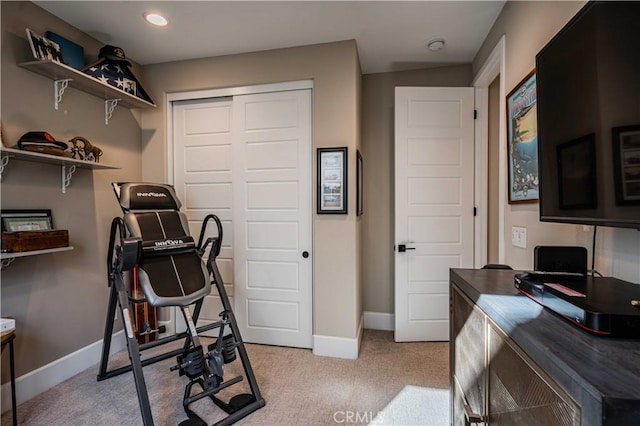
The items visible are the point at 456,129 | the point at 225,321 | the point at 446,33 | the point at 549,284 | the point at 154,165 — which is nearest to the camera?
the point at 549,284

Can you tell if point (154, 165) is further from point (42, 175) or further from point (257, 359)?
point (257, 359)

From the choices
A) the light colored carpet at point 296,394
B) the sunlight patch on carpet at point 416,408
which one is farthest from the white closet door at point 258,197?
the sunlight patch on carpet at point 416,408

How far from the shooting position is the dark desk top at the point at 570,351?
500mm

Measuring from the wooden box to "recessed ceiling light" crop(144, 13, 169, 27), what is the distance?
1.73 meters

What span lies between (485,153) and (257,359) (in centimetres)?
283

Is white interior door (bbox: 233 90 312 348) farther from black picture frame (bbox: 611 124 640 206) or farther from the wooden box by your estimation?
black picture frame (bbox: 611 124 640 206)

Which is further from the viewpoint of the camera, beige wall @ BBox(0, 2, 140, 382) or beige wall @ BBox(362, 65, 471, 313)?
beige wall @ BBox(362, 65, 471, 313)

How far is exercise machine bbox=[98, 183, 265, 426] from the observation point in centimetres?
177

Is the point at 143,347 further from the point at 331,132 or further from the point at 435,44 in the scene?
the point at 435,44

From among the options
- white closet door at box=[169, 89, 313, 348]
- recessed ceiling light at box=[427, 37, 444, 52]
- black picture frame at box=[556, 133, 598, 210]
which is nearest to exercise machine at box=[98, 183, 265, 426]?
white closet door at box=[169, 89, 313, 348]

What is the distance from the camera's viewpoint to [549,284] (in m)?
0.95

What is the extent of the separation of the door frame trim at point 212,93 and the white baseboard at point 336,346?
69.5 inches

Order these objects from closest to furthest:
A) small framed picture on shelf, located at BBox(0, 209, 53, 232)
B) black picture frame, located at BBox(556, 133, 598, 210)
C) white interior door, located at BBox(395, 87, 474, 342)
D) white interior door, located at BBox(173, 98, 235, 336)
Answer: black picture frame, located at BBox(556, 133, 598, 210), small framed picture on shelf, located at BBox(0, 209, 53, 232), white interior door, located at BBox(395, 87, 474, 342), white interior door, located at BBox(173, 98, 235, 336)

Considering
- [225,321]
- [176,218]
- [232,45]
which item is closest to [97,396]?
[225,321]
